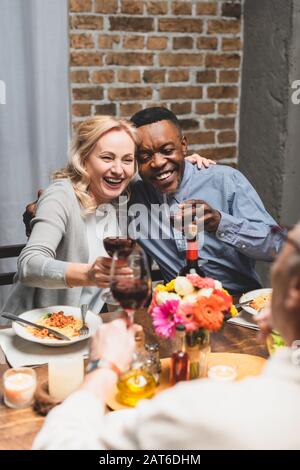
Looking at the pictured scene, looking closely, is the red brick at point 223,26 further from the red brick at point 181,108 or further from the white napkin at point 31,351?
the white napkin at point 31,351

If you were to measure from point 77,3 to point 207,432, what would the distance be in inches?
92.8

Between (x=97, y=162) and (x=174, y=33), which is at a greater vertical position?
(x=174, y=33)

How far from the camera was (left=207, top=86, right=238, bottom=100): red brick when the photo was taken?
302cm

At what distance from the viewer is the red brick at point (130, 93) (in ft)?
9.20

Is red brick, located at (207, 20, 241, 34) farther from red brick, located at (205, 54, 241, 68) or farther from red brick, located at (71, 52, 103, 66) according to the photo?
red brick, located at (71, 52, 103, 66)

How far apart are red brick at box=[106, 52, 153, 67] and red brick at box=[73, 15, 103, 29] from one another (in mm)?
145

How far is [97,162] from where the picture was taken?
2.01m

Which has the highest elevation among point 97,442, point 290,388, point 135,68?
point 135,68

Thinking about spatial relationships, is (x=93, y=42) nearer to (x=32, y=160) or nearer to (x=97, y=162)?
(x=32, y=160)

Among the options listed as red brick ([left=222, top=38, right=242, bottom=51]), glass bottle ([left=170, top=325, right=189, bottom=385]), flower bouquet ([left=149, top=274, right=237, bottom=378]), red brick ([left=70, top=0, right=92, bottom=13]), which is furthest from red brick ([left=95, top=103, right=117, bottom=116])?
glass bottle ([left=170, top=325, right=189, bottom=385])

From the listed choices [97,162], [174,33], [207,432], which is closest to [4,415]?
[207,432]

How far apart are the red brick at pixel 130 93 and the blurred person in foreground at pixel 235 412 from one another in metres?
2.15

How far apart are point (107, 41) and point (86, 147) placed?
950 mm

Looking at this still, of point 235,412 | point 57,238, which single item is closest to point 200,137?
point 57,238
